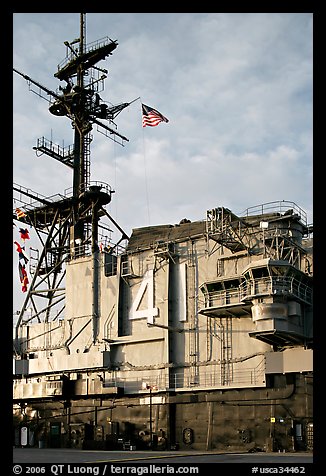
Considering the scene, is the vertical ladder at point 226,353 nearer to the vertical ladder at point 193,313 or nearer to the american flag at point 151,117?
the vertical ladder at point 193,313

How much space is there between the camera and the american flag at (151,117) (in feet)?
122

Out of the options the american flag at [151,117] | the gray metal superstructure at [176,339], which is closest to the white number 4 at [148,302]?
the gray metal superstructure at [176,339]

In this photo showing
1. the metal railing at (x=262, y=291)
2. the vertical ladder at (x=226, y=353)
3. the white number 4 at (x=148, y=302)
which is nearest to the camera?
the metal railing at (x=262, y=291)

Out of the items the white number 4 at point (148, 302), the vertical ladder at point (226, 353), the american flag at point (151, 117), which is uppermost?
the american flag at point (151, 117)

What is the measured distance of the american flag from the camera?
37188 millimetres

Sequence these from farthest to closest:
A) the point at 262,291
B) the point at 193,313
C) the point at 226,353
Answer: the point at 193,313 < the point at 226,353 < the point at 262,291

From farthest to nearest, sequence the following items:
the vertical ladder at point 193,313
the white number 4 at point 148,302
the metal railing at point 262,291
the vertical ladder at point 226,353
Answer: the white number 4 at point 148,302 → the vertical ladder at point 193,313 → the vertical ladder at point 226,353 → the metal railing at point 262,291

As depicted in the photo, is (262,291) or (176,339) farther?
(176,339)

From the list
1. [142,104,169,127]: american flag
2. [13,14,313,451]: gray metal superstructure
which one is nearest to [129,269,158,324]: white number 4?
[13,14,313,451]: gray metal superstructure

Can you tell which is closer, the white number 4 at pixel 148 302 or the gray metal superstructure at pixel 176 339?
the gray metal superstructure at pixel 176 339

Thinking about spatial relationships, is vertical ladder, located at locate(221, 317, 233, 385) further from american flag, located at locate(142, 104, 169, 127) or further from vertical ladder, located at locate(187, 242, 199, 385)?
american flag, located at locate(142, 104, 169, 127)

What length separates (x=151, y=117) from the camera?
37281 mm

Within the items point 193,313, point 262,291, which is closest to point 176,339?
point 193,313

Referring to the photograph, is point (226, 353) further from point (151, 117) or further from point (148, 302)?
point (151, 117)
